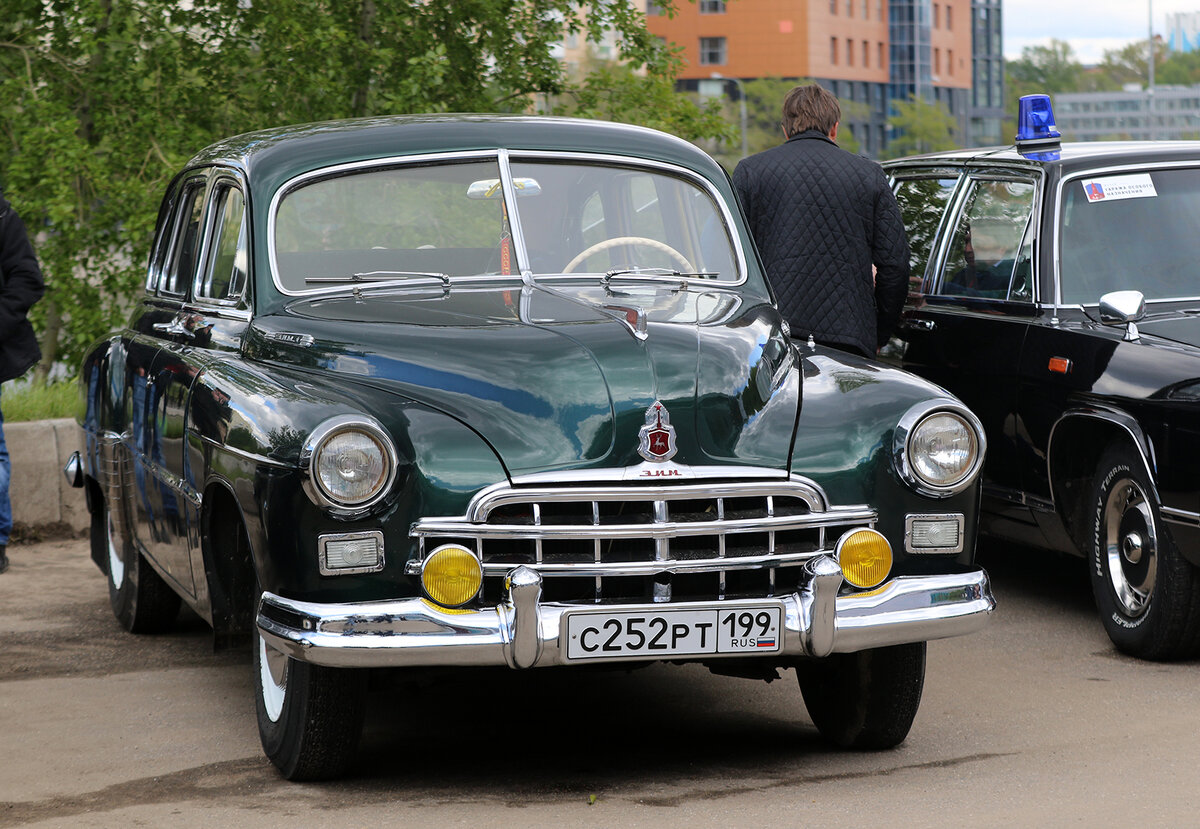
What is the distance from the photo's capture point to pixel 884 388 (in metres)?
5.08

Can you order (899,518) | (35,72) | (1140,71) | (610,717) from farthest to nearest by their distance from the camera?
(1140,71), (35,72), (610,717), (899,518)

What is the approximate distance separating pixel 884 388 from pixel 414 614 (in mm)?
1522

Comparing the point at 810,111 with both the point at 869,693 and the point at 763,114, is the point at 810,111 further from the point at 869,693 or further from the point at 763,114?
the point at 763,114

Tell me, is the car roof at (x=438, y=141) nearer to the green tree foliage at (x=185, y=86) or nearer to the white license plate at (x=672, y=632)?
the white license plate at (x=672, y=632)

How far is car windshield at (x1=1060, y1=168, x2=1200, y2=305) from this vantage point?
282 inches

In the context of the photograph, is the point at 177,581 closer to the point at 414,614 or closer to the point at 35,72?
the point at 414,614

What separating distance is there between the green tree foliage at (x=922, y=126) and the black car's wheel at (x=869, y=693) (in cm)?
9642

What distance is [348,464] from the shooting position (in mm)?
4586

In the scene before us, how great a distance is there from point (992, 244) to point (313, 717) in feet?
13.6

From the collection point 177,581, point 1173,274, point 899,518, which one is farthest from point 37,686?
point 1173,274

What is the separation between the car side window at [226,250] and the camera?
6008 mm

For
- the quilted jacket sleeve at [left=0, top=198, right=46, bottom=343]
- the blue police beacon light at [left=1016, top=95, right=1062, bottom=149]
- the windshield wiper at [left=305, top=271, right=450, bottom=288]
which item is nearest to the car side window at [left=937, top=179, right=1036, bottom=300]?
the blue police beacon light at [left=1016, top=95, right=1062, bottom=149]

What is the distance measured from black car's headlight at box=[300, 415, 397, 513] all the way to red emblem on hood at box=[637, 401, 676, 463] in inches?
26.4

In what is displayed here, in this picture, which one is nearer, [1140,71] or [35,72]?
[35,72]
